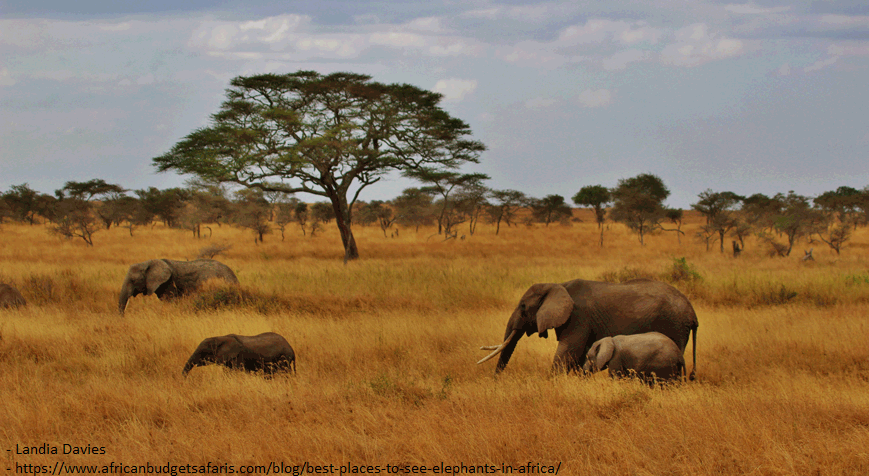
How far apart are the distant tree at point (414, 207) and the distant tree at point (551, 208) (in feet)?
37.8

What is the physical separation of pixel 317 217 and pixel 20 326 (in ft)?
109

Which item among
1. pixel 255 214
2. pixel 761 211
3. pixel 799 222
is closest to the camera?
pixel 799 222

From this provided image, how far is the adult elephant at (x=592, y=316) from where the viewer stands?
616 centimetres

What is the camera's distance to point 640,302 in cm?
628

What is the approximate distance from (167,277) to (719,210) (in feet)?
93.5

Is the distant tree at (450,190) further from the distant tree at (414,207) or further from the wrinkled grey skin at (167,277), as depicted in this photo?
the wrinkled grey skin at (167,277)

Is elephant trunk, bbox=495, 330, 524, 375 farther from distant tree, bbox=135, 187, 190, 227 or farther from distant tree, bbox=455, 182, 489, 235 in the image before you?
distant tree, bbox=135, 187, 190, 227

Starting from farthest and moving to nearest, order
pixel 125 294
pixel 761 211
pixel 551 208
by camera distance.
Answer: pixel 551 208, pixel 761 211, pixel 125 294

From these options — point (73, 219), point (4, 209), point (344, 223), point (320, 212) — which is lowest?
point (344, 223)

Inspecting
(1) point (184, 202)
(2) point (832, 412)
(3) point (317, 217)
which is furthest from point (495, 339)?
(1) point (184, 202)

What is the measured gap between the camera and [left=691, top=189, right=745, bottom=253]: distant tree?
2717 centimetres

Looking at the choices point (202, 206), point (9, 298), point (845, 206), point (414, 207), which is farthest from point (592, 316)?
point (845, 206)

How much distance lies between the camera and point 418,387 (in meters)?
5.40

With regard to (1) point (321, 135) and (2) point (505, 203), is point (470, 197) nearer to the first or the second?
(2) point (505, 203)
